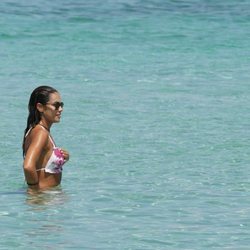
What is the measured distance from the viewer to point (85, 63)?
64.0ft

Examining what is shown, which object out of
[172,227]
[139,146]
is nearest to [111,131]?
[139,146]

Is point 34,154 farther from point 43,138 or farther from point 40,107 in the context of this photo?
point 40,107

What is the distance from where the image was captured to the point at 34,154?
32.0 feet

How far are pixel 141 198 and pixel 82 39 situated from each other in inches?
Answer: 480

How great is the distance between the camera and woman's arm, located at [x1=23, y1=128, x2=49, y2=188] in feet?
31.9

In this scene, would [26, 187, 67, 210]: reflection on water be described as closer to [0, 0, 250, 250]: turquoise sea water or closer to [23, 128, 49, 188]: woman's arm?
[0, 0, 250, 250]: turquoise sea water

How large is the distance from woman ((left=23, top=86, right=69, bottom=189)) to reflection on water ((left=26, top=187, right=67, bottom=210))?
0.23ft

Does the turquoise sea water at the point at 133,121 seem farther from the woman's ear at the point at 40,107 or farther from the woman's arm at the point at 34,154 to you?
the woman's ear at the point at 40,107

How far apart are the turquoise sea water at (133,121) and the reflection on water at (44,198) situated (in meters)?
0.01

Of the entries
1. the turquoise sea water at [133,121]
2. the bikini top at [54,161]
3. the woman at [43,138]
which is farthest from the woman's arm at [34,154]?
the turquoise sea water at [133,121]

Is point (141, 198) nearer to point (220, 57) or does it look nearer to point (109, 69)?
point (109, 69)

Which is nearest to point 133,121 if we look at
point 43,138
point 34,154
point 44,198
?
point 44,198

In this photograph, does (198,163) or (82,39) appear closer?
(198,163)

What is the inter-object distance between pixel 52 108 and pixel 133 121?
4.70 m
